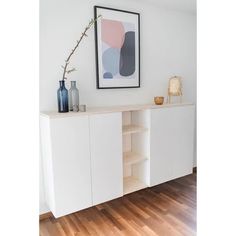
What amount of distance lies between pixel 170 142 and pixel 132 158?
48 cm

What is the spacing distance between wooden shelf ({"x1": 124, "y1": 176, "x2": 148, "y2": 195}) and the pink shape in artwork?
58.7 inches

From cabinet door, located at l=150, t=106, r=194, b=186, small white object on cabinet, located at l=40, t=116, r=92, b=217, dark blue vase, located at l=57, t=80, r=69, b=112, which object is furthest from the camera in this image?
cabinet door, located at l=150, t=106, r=194, b=186

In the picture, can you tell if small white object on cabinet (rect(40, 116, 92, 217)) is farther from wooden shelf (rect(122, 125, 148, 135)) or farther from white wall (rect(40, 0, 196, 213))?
wooden shelf (rect(122, 125, 148, 135))

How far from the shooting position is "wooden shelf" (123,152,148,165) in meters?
2.31

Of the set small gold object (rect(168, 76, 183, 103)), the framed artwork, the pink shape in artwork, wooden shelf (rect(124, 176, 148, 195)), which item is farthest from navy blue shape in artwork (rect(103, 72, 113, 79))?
wooden shelf (rect(124, 176, 148, 195))

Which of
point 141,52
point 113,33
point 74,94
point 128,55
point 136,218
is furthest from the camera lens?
point 141,52

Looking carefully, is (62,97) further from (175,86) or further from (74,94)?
(175,86)

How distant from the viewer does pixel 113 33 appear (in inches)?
91.2

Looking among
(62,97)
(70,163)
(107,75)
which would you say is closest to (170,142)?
(107,75)

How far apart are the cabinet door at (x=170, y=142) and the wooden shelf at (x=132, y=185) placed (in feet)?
0.40

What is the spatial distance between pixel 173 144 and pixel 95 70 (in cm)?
121

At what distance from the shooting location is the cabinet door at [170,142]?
2.38 m

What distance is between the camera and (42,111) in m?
2.04
